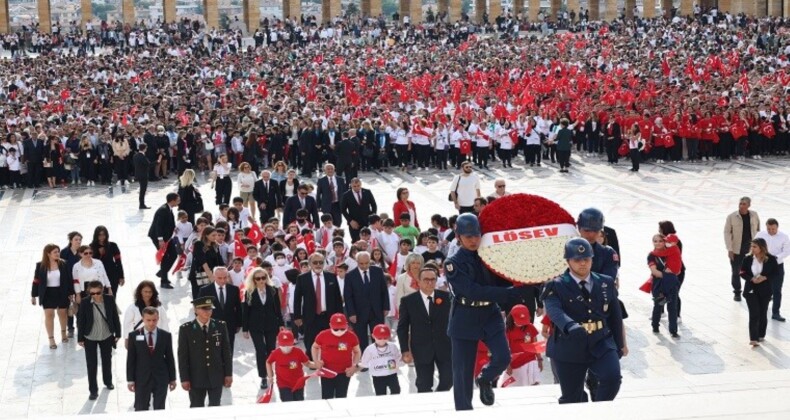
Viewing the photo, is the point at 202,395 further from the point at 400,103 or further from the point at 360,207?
the point at 400,103

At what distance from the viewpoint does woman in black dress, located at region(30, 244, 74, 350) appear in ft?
47.4

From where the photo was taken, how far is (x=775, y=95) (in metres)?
33.9

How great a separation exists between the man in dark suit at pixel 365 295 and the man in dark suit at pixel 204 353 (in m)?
2.33

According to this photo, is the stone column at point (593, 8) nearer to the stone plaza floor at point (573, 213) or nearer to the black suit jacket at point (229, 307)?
the stone plaza floor at point (573, 213)

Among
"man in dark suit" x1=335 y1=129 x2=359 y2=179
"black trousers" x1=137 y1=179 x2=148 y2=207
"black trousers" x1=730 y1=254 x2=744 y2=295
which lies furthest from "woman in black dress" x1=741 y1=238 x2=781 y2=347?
"black trousers" x1=137 y1=179 x2=148 y2=207

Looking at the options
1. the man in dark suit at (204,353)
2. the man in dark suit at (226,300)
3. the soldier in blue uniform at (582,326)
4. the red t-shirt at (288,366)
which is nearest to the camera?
the soldier in blue uniform at (582,326)

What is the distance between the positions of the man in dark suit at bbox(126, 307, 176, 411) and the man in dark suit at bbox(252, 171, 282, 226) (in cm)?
974

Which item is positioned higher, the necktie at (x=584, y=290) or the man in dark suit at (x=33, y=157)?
the necktie at (x=584, y=290)

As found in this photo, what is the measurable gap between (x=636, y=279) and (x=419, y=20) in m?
58.0

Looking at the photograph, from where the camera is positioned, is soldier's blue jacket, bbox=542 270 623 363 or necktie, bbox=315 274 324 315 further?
necktie, bbox=315 274 324 315

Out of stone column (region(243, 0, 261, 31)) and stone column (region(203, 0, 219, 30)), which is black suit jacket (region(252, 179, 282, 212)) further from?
stone column (region(243, 0, 261, 31))

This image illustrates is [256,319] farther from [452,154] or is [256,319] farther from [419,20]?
[419,20]

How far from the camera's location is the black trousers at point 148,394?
36.9 ft

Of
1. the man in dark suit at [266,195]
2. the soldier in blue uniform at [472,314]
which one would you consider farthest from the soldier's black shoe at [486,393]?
the man in dark suit at [266,195]
